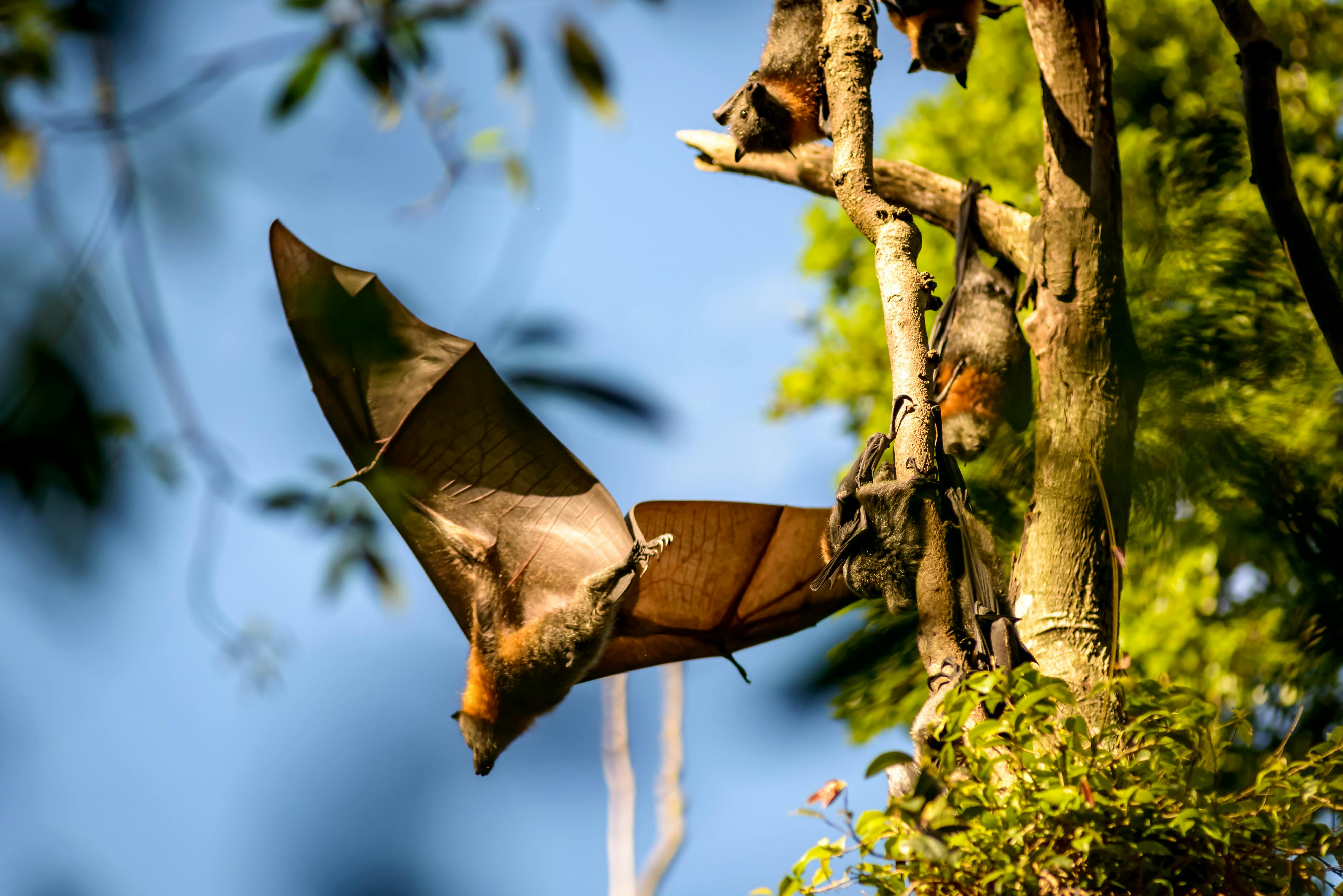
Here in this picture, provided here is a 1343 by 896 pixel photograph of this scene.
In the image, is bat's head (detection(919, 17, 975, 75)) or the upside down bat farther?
bat's head (detection(919, 17, 975, 75))

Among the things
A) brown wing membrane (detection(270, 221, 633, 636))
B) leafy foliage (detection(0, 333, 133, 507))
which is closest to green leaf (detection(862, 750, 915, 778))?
leafy foliage (detection(0, 333, 133, 507))

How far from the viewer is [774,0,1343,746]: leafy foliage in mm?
2172

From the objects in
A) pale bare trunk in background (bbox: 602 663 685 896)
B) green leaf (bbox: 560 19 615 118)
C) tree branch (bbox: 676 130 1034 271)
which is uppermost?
tree branch (bbox: 676 130 1034 271)

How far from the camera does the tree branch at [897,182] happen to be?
317cm

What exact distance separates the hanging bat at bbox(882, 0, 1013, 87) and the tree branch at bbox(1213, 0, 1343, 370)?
138 cm

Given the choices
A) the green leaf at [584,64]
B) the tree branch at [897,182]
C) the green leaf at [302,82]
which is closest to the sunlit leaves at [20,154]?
the green leaf at [302,82]

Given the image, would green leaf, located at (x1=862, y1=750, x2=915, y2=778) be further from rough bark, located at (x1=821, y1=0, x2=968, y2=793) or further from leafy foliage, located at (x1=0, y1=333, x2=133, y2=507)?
leafy foliage, located at (x1=0, y1=333, x2=133, y2=507)

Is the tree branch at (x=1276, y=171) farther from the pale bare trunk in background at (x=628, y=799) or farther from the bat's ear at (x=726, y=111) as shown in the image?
the pale bare trunk in background at (x=628, y=799)

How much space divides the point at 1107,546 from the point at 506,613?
162 cm

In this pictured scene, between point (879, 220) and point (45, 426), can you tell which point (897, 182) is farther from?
point (45, 426)

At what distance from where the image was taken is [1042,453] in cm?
247

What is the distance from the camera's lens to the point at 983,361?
376cm

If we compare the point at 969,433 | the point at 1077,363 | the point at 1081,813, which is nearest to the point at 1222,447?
the point at 1077,363

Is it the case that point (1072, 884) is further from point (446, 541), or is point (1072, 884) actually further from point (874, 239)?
point (446, 541)
